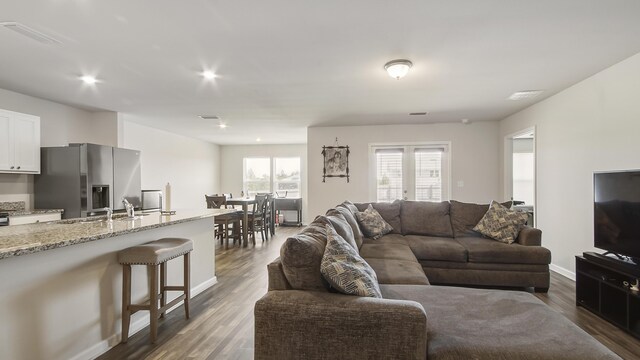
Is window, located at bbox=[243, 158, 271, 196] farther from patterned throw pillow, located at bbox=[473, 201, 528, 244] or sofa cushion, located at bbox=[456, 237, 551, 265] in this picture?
sofa cushion, located at bbox=[456, 237, 551, 265]

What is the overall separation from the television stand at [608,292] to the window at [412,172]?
3.36m

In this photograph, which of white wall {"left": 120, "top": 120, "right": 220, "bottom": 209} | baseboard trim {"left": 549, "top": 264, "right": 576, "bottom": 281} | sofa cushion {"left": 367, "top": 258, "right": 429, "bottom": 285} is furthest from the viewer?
white wall {"left": 120, "top": 120, "right": 220, "bottom": 209}

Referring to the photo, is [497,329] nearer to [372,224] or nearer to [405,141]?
[372,224]

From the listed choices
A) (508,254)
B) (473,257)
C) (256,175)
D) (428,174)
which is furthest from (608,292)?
(256,175)

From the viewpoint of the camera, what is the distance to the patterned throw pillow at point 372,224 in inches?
159

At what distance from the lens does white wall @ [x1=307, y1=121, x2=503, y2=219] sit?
6.15 m

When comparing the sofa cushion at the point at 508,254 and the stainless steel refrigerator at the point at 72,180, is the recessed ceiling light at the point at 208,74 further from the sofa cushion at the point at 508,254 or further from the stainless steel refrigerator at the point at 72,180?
the sofa cushion at the point at 508,254

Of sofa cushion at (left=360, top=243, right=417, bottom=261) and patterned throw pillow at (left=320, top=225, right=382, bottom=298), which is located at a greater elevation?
patterned throw pillow at (left=320, top=225, right=382, bottom=298)

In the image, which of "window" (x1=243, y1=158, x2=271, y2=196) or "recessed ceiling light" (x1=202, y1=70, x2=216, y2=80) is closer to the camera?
"recessed ceiling light" (x1=202, y1=70, x2=216, y2=80)

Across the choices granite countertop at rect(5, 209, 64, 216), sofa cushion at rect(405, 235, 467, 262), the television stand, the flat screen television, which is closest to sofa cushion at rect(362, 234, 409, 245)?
sofa cushion at rect(405, 235, 467, 262)

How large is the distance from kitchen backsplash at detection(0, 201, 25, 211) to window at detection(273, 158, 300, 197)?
226 inches

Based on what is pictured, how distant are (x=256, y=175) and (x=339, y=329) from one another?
8218 mm

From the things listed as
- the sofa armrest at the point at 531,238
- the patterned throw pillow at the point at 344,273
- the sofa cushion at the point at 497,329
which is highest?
the patterned throw pillow at the point at 344,273

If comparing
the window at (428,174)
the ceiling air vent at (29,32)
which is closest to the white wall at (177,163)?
the ceiling air vent at (29,32)
